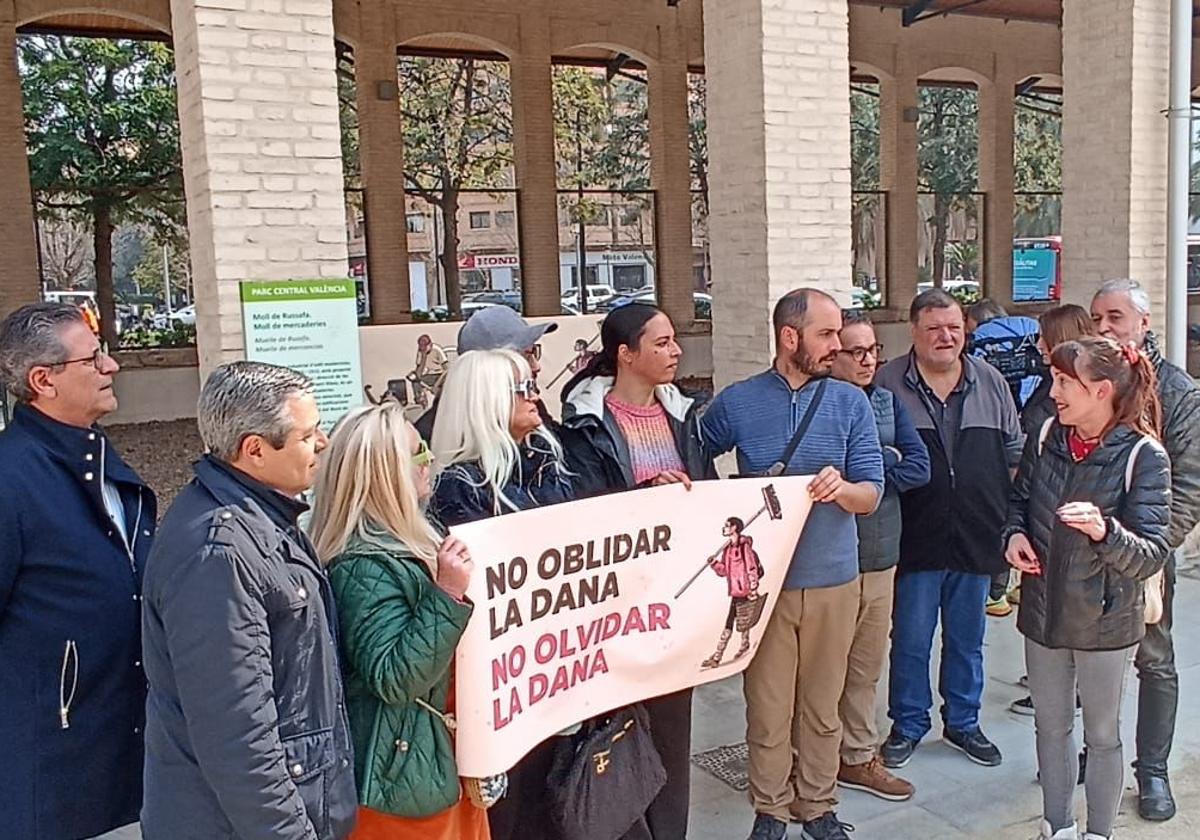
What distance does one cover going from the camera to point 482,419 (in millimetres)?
2775

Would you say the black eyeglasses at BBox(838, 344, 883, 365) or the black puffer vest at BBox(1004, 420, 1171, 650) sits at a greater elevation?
the black eyeglasses at BBox(838, 344, 883, 365)

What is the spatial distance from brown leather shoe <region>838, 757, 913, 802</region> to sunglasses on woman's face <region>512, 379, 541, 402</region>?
2.19 metres

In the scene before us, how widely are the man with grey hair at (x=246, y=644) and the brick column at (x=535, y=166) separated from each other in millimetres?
15045

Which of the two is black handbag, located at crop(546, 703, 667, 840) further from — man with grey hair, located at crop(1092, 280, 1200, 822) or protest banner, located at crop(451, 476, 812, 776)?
man with grey hair, located at crop(1092, 280, 1200, 822)

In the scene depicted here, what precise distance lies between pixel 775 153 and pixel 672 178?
1171 cm

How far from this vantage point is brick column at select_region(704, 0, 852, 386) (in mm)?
6438

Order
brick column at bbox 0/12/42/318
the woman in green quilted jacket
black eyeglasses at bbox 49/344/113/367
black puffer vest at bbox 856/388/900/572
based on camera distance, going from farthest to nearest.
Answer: brick column at bbox 0/12/42/318 < black puffer vest at bbox 856/388/900/572 < black eyeglasses at bbox 49/344/113/367 < the woman in green quilted jacket

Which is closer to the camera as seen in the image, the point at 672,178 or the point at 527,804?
the point at 527,804

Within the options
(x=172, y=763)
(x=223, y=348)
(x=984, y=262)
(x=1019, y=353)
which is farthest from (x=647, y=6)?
(x=172, y=763)

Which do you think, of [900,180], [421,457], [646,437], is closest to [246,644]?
[421,457]

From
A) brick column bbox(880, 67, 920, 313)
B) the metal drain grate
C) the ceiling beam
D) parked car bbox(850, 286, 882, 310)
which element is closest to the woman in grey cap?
the metal drain grate

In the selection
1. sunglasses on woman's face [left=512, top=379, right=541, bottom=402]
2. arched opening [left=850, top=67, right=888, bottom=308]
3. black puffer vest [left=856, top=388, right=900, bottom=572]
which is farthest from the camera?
arched opening [left=850, top=67, right=888, bottom=308]

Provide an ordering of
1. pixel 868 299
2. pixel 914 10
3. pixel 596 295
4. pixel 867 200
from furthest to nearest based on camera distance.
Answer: pixel 596 295, pixel 867 200, pixel 868 299, pixel 914 10

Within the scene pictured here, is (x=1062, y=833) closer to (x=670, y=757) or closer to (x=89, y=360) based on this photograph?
(x=670, y=757)
